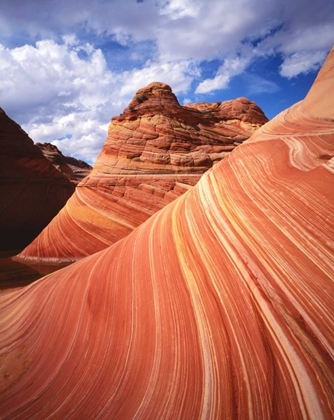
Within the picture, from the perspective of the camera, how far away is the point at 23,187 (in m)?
17.8

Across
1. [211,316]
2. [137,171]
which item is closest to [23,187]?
[137,171]

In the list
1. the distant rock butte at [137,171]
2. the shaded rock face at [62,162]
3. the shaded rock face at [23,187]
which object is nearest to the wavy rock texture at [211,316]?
the distant rock butte at [137,171]

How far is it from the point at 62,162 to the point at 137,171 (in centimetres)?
2188

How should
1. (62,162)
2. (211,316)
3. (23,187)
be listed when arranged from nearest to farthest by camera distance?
(211,316)
(23,187)
(62,162)

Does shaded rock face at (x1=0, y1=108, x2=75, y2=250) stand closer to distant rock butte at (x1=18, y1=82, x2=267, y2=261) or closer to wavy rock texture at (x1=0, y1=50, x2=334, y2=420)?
distant rock butte at (x1=18, y1=82, x2=267, y2=261)

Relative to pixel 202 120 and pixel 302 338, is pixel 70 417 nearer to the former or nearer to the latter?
pixel 302 338

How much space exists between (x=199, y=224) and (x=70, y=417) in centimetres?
221

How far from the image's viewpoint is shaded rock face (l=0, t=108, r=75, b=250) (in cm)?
1631

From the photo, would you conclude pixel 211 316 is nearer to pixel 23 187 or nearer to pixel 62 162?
pixel 23 187

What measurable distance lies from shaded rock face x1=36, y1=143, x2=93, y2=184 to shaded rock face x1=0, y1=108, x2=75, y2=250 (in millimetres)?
4248

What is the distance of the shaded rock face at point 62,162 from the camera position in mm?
26784

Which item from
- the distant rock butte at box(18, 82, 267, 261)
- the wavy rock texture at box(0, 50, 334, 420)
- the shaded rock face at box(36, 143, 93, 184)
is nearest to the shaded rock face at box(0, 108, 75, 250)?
the shaded rock face at box(36, 143, 93, 184)

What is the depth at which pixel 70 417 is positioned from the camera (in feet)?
6.40

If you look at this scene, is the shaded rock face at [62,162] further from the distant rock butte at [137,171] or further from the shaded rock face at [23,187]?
the distant rock butte at [137,171]
